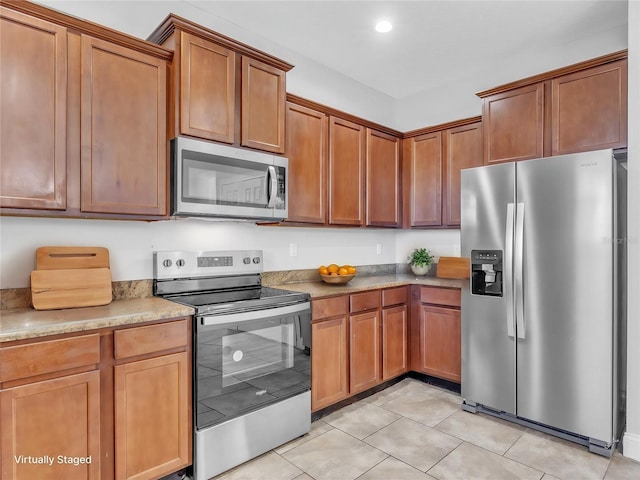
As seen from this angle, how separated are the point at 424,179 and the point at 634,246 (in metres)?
1.85

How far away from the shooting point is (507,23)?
114 inches

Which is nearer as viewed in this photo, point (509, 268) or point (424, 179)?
point (509, 268)

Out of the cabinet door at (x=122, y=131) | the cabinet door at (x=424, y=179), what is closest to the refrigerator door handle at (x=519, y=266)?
the cabinet door at (x=424, y=179)

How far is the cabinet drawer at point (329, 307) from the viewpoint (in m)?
2.72

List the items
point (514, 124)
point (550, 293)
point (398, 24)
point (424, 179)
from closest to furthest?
point (550, 293), point (398, 24), point (514, 124), point (424, 179)

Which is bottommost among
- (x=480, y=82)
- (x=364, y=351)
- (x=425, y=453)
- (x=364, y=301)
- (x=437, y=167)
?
(x=425, y=453)

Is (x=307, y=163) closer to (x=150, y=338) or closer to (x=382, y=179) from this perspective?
(x=382, y=179)

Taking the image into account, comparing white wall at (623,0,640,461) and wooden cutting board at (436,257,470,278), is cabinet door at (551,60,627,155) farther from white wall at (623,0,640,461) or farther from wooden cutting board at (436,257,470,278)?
wooden cutting board at (436,257,470,278)

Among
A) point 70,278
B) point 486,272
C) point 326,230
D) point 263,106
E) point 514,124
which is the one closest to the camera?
point 70,278

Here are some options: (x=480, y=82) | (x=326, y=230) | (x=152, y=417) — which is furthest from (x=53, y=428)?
(x=480, y=82)

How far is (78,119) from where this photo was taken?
1945 mm

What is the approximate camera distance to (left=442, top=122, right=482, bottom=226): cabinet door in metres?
3.53

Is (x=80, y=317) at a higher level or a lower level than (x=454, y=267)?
lower

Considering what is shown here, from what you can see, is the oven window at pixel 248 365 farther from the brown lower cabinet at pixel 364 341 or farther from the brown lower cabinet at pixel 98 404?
the brown lower cabinet at pixel 364 341
